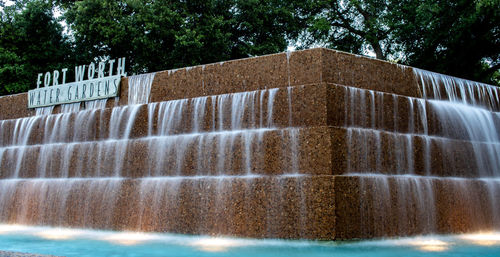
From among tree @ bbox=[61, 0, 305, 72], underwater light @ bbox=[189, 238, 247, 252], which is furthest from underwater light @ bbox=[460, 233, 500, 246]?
tree @ bbox=[61, 0, 305, 72]

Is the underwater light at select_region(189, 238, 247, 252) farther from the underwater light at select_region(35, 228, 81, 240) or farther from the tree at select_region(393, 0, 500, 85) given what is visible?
the tree at select_region(393, 0, 500, 85)

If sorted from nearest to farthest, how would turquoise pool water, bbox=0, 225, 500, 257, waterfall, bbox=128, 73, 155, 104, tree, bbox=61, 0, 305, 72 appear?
1. turquoise pool water, bbox=0, 225, 500, 257
2. waterfall, bbox=128, 73, 155, 104
3. tree, bbox=61, 0, 305, 72

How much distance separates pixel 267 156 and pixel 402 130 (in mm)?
3173

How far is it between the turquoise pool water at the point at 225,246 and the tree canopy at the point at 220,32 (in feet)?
61.6

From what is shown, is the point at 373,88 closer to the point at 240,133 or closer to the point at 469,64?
the point at 240,133

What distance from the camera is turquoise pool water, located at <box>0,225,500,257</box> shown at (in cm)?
824

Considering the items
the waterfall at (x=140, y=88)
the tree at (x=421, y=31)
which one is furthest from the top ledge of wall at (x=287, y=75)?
the tree at (x=421, y=31)

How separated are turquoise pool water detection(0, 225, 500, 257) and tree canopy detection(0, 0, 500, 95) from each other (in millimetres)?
18777

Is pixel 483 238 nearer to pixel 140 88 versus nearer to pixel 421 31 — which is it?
pixel 140 88

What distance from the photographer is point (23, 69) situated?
29.5m

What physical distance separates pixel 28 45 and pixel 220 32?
10.7 metres

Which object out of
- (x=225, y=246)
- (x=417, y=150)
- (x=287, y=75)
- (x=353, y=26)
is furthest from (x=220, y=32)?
(x=225, y=246)

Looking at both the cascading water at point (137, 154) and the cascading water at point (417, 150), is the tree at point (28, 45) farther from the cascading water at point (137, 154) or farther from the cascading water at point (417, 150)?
the cascading water at point (417, 150)

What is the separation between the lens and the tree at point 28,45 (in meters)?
29.3
